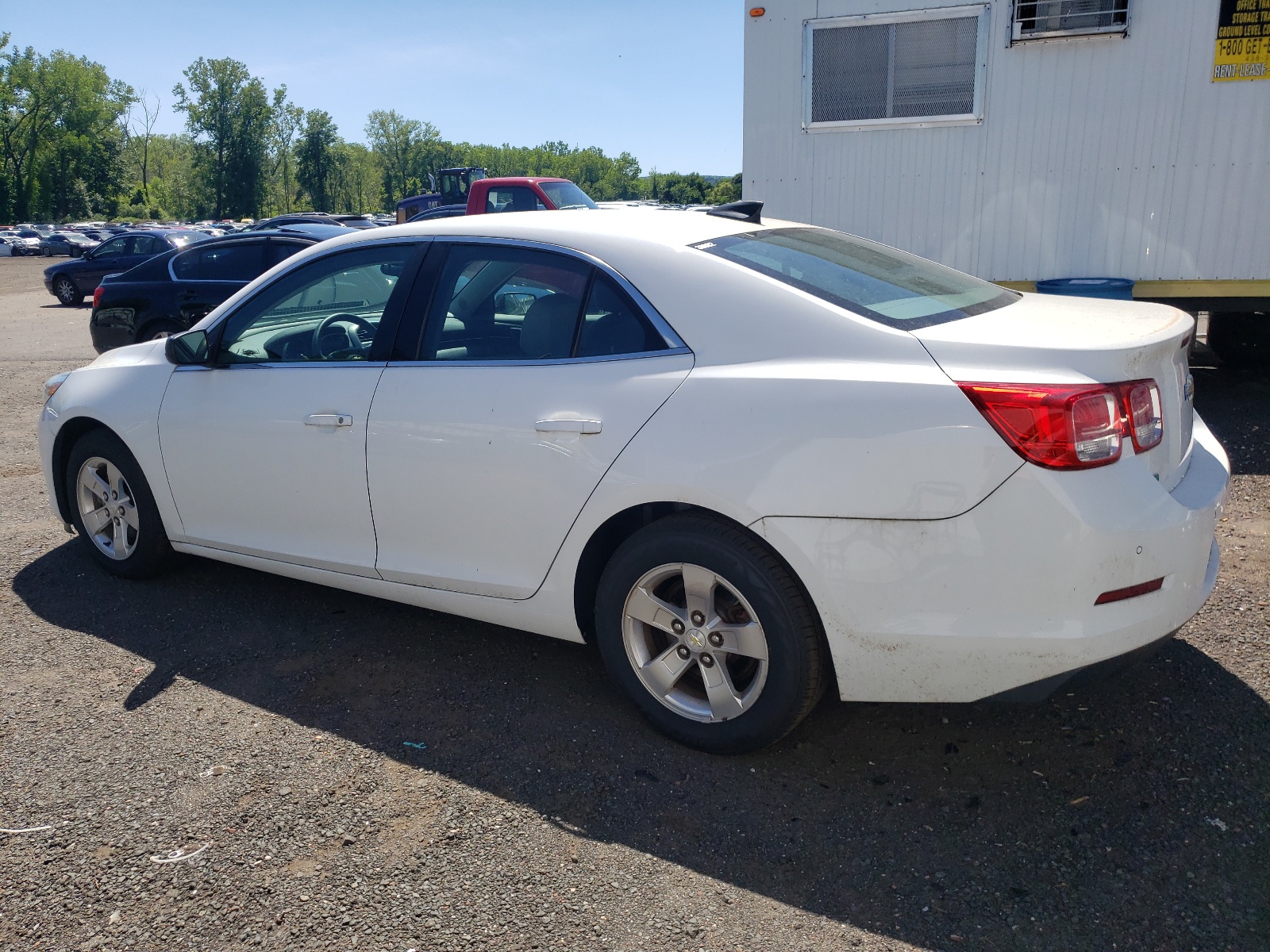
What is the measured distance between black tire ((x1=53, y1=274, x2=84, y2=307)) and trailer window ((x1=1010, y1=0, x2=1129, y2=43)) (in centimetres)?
2100

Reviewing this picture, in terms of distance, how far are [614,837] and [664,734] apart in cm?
50

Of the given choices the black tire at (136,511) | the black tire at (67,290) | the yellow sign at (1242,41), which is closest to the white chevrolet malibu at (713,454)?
the black tire at (136,511)

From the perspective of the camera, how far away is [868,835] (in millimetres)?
2754

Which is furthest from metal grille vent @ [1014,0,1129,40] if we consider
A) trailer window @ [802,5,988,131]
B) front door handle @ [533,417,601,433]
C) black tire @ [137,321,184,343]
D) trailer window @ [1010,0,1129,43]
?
black tire @ [137,321,184,343]

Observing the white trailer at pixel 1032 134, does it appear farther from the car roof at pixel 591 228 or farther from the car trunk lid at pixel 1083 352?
the car trunk lid at pixel 1083 352

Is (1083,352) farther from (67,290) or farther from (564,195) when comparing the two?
(67,290)

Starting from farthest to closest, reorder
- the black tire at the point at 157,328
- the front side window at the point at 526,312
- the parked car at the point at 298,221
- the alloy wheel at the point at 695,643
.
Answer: the parked car at the point at 298,221, the black tire at the point at 157,328, the front side window at the point at 526,312, the alloy wheel at the point at 695,643

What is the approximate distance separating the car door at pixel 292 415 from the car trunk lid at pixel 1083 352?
6.75ft

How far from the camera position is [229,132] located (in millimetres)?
102250

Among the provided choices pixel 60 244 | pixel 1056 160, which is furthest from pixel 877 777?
pixel 60 244

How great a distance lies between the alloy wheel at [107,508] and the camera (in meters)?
4.59

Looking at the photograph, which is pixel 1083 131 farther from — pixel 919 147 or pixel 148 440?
pixel 148 440

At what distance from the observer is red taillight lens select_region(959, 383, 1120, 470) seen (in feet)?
8.30

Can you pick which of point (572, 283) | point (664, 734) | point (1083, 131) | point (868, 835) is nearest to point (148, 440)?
point (572, 283)
